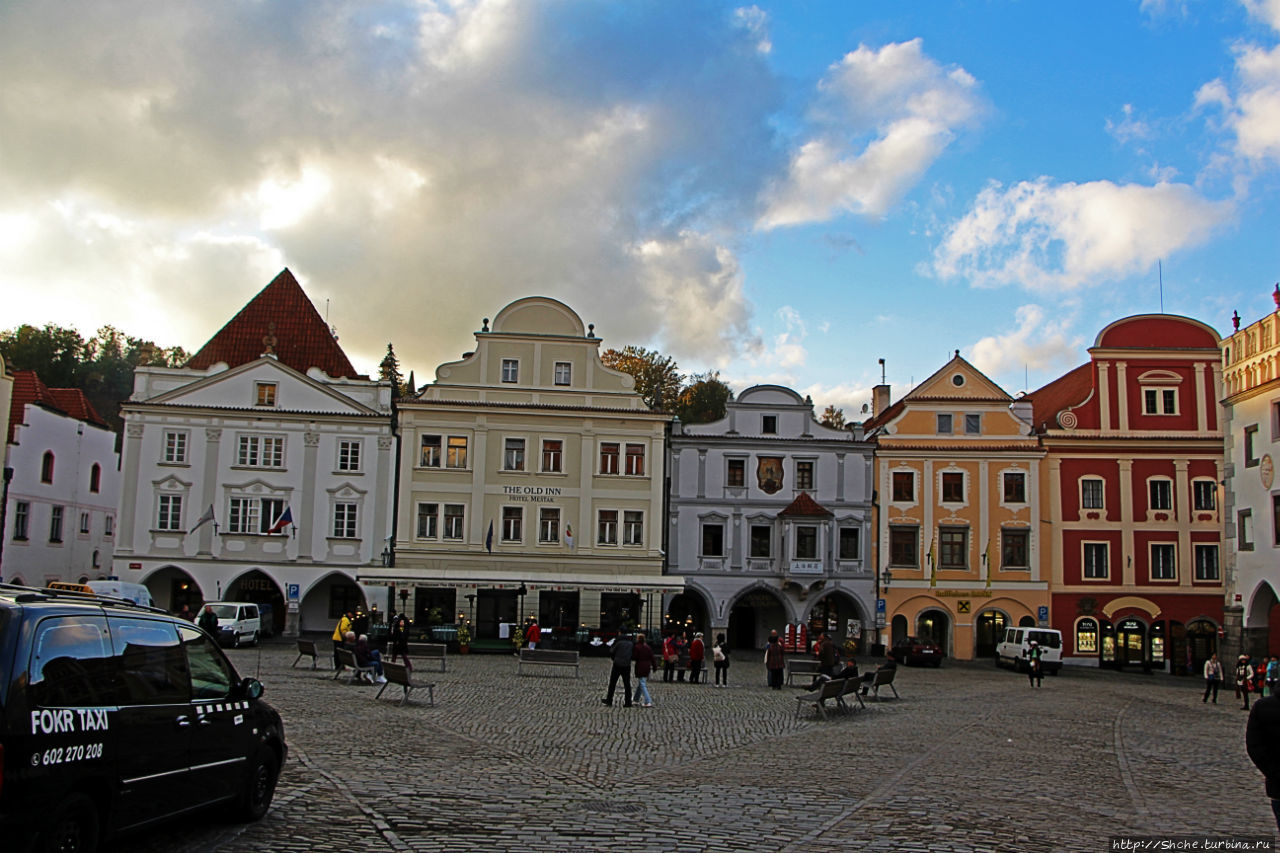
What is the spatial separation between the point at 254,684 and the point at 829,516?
40924 millimetres

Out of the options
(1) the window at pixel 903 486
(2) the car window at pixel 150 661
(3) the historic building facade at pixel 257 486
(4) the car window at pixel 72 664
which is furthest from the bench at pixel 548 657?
(1) the window at pixel 903 486

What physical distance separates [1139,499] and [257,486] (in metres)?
39.4

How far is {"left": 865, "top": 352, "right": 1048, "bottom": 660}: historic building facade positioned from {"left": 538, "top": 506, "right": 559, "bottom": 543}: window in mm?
14683

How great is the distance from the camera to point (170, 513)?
47406 mm

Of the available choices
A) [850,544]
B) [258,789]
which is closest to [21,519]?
[850,544]

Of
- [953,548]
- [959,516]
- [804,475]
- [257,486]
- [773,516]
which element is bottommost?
[953,548]

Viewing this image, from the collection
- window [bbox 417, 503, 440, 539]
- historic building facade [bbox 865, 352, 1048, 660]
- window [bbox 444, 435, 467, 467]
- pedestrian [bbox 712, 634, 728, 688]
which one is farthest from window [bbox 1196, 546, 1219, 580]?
window [bbox 417, 503, 440, 539]

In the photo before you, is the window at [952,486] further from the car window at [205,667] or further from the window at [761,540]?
the car window at [205,667]

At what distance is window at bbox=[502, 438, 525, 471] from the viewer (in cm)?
4922

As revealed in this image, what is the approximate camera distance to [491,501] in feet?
160

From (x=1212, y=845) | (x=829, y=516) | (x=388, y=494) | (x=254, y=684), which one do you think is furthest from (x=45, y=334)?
(x=1212, y=845)

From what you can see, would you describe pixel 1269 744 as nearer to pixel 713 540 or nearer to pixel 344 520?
pixel 713 540

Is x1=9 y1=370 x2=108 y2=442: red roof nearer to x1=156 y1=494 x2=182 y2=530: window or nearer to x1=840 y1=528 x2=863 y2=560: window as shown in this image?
x1=156 y1=494 x2=182 y2=530: window

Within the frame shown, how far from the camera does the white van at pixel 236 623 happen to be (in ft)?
125
